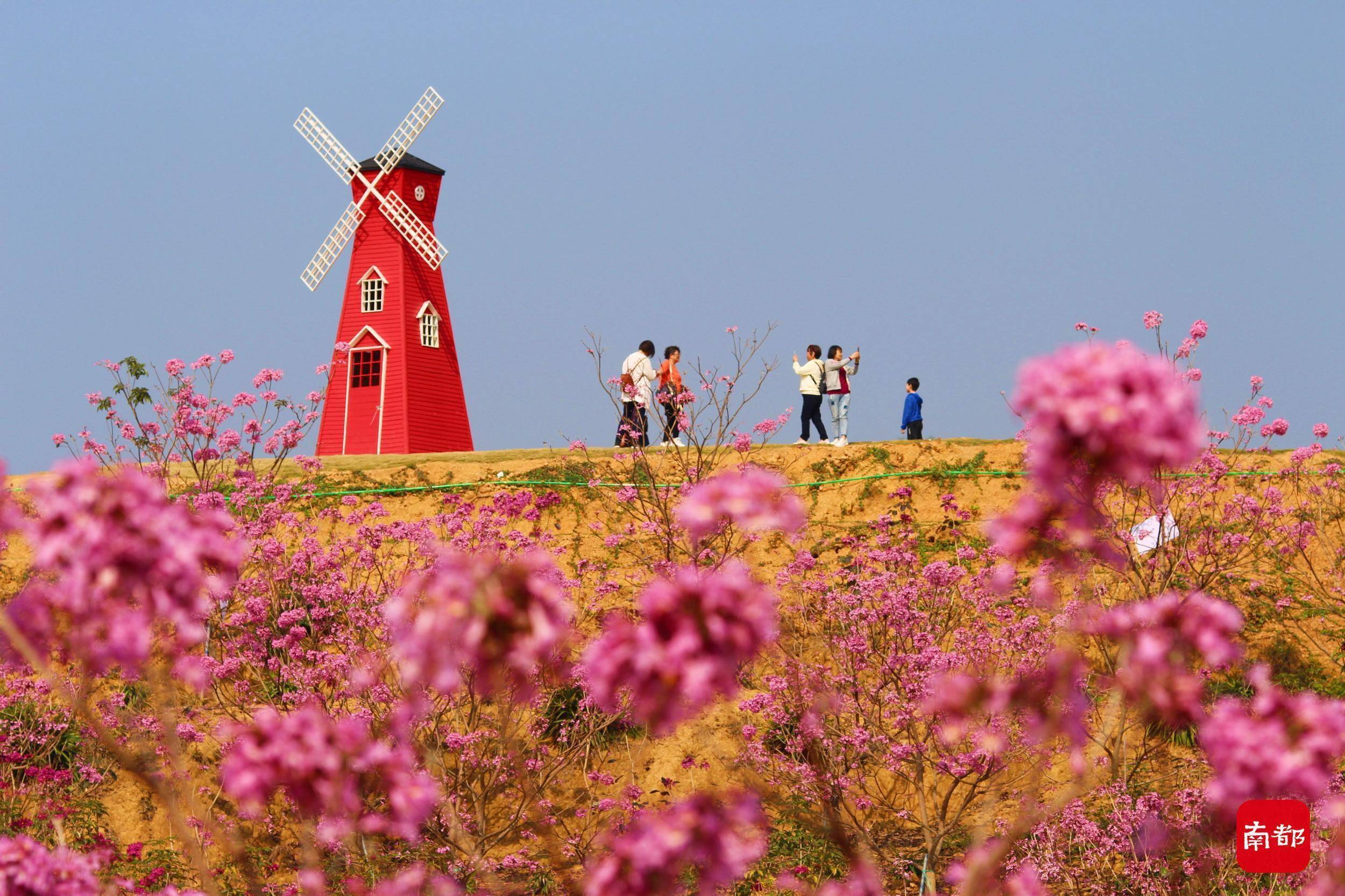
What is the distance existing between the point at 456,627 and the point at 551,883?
8.88m

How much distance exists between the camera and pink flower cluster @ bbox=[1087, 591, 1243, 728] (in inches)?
106

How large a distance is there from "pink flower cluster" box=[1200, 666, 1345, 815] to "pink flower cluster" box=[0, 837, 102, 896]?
308 cm

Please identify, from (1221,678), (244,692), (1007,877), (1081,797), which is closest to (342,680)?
(244,692)

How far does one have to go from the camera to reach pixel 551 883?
34.4 feet

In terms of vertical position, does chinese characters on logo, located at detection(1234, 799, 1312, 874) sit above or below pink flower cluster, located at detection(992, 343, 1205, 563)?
below

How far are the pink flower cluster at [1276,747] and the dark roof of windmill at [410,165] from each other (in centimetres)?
2555

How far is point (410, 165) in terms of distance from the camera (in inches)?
1045

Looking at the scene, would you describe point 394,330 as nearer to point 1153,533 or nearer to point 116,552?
point 1153,533

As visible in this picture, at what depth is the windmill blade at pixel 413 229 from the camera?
25.5 meters

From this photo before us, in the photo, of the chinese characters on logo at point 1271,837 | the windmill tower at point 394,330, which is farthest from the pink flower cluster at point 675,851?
the windmill tower at point 394,330

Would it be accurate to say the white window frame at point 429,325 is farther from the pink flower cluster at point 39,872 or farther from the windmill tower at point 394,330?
the pink flower cluster at point 39,872

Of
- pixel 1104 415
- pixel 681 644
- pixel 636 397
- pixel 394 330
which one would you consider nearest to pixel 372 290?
pixel 394 330

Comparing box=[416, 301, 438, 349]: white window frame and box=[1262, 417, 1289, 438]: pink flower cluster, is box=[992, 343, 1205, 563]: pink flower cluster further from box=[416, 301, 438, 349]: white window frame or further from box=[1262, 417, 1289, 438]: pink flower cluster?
box=[416, 301, 438, 349]: white window frame

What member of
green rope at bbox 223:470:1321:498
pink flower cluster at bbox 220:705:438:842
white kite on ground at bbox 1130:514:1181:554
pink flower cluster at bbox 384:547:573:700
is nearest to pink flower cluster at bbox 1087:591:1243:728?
pink flower cluster at bbox 384:547:573:700
